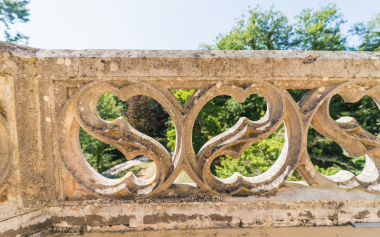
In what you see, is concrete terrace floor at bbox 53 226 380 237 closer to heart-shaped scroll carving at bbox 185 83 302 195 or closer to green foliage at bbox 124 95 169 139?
heart-shaped scroll carving at bbox 185 83 302 195

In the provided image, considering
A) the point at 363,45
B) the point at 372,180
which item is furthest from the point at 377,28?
the point at 372,180

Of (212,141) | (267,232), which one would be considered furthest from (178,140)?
(267,232)

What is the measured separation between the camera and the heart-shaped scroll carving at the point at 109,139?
115cm

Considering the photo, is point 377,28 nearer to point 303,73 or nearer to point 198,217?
point 303,73

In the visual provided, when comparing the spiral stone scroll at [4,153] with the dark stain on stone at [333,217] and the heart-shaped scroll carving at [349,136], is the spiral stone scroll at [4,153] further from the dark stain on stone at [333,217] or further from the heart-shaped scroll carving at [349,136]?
the dark stain on stone at [333,217]

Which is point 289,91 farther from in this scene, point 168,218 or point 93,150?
point 93,150

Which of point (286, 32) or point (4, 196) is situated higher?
point (286, 32)

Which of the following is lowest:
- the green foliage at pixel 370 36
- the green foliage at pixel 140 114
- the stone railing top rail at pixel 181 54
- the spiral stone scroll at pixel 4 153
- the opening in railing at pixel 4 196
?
the opening in railing at pixel 4 196

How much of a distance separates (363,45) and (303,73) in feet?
43.4

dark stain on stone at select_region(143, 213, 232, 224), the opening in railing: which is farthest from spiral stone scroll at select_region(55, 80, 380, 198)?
the opening in railing

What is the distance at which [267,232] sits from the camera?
3.89 feet

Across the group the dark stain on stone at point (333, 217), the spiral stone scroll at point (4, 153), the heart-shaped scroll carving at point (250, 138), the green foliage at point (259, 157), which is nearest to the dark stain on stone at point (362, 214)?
the dark stain on stone at point (333, 217)

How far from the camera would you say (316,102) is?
1214 millimetres

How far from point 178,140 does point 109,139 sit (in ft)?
1.65
